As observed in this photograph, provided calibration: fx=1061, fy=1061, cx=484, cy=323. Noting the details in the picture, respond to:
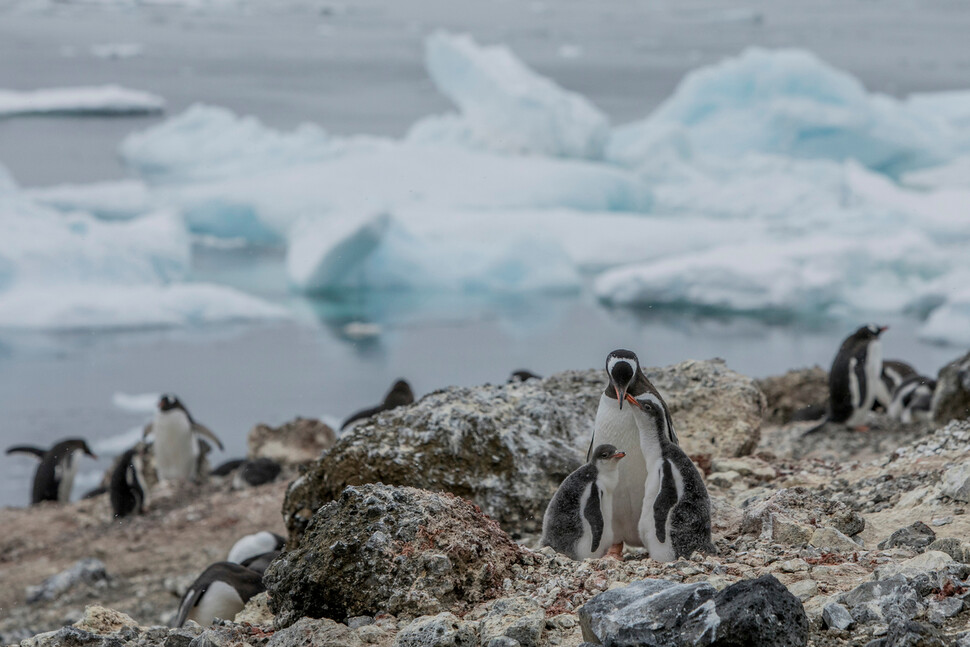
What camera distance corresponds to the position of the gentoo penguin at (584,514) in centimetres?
309

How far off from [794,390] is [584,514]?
5.05 metres

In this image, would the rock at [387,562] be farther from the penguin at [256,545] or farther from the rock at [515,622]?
the penguin at [256,545]

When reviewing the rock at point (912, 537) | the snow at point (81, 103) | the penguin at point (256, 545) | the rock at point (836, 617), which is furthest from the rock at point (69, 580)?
the snow at point (81, 103)

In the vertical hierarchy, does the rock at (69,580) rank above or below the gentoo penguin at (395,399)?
below

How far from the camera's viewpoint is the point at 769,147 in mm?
20094

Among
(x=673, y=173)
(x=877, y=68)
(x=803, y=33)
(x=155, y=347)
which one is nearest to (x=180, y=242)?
(x=155, y=347)

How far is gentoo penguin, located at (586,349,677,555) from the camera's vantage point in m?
3.29

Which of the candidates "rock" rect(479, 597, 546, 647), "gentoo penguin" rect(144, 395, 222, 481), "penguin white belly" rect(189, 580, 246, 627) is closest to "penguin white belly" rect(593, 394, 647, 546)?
"rock" rect(479, 597, 546, 647)

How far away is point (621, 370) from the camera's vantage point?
3.31 m

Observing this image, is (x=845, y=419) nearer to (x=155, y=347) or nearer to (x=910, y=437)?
(x=910, y=437)

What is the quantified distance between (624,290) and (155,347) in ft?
18.8

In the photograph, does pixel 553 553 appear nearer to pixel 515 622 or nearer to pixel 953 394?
pixel 515 622

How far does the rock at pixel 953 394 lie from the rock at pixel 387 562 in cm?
360

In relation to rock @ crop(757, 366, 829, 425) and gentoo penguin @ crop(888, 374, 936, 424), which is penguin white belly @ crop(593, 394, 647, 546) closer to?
gentoo penguin @ crop(888, 374, 936, 424)
